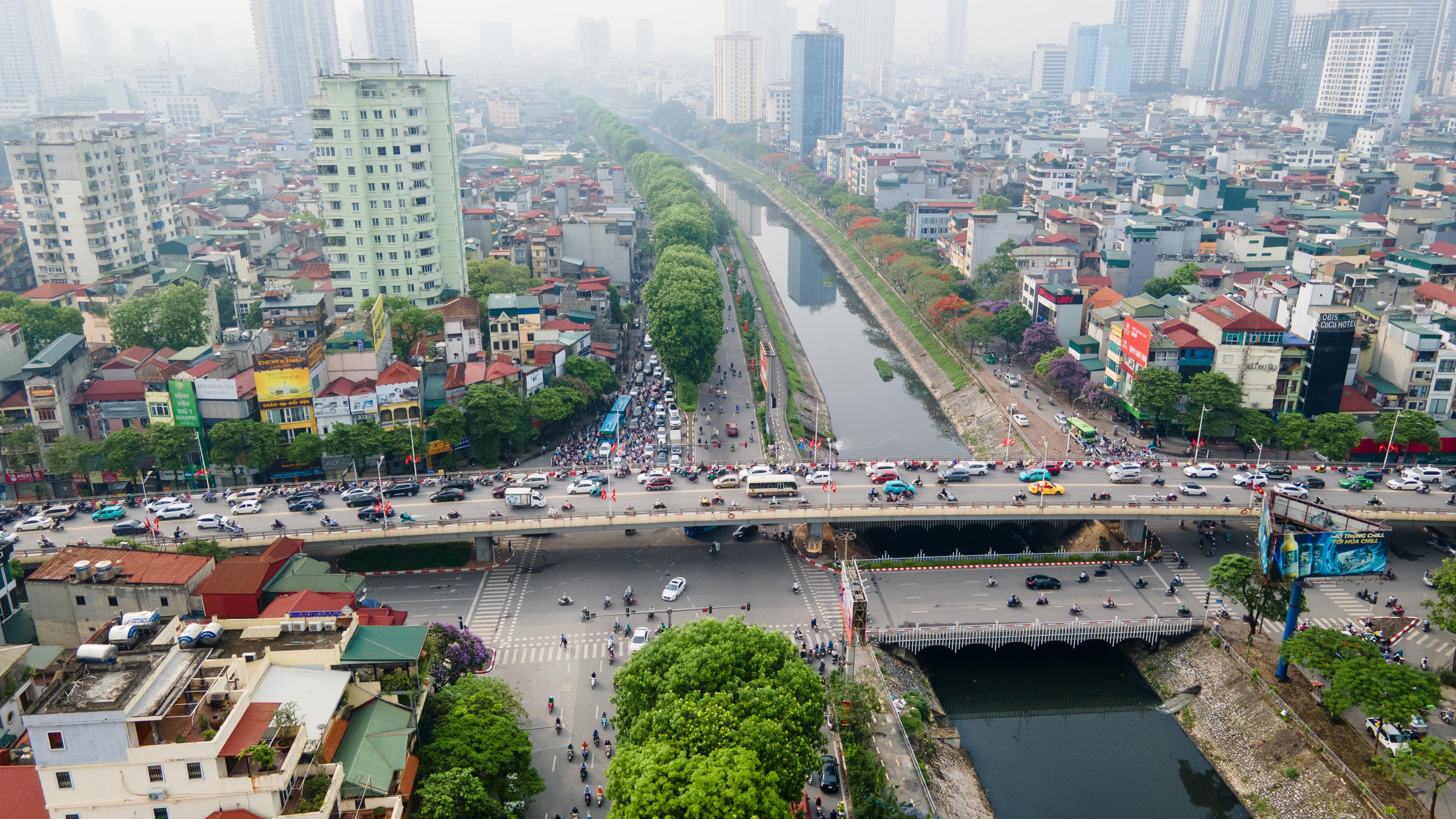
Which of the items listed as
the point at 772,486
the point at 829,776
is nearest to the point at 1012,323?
the point at 772,486

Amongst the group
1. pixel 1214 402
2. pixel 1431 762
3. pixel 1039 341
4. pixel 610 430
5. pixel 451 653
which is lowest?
pixel 610 430

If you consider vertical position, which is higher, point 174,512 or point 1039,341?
point 1039,341

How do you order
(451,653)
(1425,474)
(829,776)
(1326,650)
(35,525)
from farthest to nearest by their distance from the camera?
(1425,474), (35,525), (451,653), (1326,650), (829,776)

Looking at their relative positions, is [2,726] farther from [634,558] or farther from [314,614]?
[634,558]

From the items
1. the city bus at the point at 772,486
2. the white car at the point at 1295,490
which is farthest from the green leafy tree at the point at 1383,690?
the city bus at the point at 772,486

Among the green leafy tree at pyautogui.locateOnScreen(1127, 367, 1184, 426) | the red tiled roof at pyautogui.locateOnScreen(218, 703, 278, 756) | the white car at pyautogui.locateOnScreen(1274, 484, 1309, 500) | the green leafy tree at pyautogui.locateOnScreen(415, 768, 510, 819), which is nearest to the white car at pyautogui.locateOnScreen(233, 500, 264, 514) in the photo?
the red tiled roof at pyautogui.locateOnScreen(218, 703, 278, 756)

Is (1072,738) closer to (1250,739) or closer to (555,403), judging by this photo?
(1250,739)

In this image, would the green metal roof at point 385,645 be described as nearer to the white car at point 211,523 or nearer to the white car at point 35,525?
the white car at point 211,523
